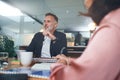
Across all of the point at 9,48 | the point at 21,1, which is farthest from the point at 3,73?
the point at 21,1

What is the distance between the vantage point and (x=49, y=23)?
2.87m

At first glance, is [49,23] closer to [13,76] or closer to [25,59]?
[25,59]

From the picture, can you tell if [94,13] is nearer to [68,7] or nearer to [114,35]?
[114,35]

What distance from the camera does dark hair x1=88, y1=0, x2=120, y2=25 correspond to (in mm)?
647

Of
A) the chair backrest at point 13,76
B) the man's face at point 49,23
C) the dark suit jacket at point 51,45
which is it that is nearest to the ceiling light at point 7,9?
the man's face at point 49,23

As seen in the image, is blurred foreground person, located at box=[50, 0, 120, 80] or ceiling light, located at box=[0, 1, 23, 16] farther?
ceiling light, located at box=[0, 1, 23, 16]

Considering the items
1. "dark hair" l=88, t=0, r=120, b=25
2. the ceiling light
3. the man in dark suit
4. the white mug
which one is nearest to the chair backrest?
the white mug

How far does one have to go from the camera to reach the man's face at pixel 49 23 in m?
2.83

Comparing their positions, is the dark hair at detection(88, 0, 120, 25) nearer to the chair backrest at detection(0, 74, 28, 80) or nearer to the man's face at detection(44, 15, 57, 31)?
the chair backrest at detection(0, 74, 28, 80)

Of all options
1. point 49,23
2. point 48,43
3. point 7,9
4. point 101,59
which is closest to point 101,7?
point 101,59

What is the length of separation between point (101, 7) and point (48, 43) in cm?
208

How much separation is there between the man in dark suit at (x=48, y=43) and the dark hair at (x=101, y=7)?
6.37ft

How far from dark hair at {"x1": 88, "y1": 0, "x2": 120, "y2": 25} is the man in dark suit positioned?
1941 millimetres

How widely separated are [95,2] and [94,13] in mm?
38
